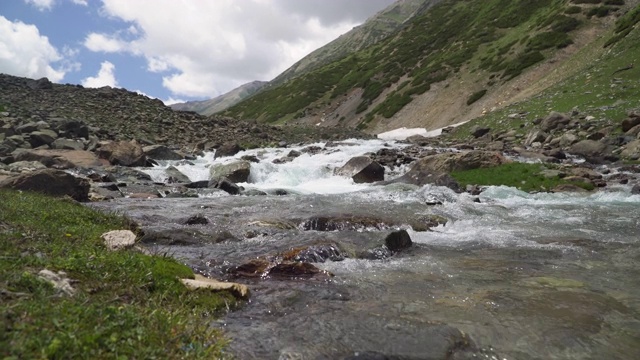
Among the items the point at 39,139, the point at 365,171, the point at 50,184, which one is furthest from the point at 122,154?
the point at 365,171

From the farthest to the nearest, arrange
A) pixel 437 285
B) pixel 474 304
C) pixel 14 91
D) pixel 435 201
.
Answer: pixel 14 91 → pixel 435 201 → pixel 437 285 → pixel 474 304

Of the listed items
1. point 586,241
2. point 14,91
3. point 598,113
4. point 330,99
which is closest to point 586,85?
point 598,113

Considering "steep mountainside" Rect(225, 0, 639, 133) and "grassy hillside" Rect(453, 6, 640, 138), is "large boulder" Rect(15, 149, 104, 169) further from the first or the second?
"steep mountainside" Rect(225, 0, 639, 133)

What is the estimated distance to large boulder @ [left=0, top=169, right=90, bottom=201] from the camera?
16003 millimetres

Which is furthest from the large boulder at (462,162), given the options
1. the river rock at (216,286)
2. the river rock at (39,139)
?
the river rock at (39,139)

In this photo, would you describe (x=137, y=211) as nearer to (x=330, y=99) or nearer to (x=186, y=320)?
(x=186, y=320)

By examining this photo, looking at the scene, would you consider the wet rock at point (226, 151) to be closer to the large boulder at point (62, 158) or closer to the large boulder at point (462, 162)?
the large boulder at point (62, 158)

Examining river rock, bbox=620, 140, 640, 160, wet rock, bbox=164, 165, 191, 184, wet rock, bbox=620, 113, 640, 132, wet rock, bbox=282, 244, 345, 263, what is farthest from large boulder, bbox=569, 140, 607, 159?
wet rock, bbox=164, 165, 191, 184

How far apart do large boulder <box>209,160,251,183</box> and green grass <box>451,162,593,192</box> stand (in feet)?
44.4

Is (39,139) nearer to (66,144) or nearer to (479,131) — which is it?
(66,144)

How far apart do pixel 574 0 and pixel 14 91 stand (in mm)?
76458

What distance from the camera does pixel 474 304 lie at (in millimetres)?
7613

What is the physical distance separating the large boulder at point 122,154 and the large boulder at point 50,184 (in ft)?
40.9

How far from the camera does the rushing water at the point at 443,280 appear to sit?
6051 mm
